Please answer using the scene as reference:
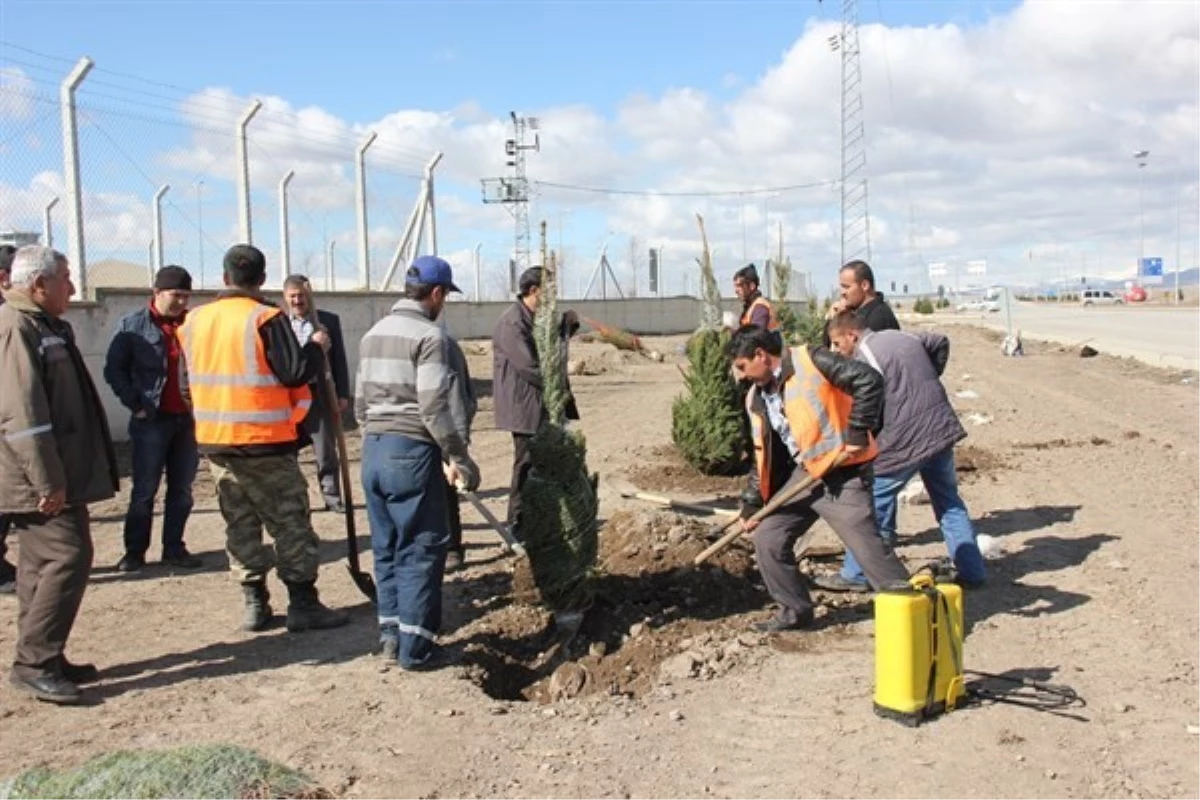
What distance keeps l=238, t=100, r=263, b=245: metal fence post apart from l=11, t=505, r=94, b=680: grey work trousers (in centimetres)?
1045

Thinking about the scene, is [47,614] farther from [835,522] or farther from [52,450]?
[835,522]

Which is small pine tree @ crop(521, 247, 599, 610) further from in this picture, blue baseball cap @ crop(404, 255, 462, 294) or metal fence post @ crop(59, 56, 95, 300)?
metal fence post @ crop(59, 56, 95, 300)

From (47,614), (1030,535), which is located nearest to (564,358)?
(47,614)

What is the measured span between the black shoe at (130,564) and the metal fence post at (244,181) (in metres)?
8.28

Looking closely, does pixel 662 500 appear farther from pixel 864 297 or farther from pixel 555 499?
pixel 555 499

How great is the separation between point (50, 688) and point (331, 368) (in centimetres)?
346

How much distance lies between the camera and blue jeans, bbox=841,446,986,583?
6.13 metres

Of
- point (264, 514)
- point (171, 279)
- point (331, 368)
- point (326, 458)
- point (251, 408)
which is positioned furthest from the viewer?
point (326, 458)

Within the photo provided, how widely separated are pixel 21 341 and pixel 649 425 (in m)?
10.5

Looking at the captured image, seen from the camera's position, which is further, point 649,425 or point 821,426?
point 649,425

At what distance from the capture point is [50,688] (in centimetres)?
462

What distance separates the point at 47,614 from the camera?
4.63 metres

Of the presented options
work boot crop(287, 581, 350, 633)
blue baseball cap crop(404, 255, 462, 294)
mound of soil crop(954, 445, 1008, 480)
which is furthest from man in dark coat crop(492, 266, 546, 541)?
mound of soil crop(954, 445, 1008, 480)

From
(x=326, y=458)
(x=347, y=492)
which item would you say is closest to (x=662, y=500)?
(x=326, y=458)
